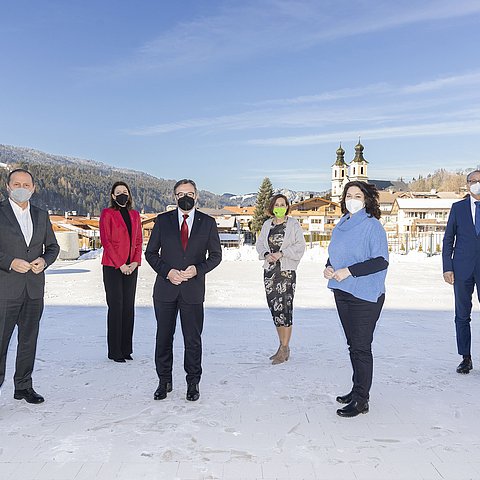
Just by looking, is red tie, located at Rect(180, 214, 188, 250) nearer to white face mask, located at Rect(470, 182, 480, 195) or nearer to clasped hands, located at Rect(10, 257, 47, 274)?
clasped hands, located at Rect(10, 257, 47, 274)

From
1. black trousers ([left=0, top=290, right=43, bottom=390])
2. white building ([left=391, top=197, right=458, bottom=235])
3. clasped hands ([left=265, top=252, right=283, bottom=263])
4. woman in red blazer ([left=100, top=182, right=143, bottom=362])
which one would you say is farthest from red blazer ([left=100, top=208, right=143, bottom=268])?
white building ([left=391, top=197, right=458, bottom=235])

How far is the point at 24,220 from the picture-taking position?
3977 millimetres

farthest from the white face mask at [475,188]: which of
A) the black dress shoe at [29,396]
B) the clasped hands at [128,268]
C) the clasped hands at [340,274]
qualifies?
the black dress shoe at [29,396]

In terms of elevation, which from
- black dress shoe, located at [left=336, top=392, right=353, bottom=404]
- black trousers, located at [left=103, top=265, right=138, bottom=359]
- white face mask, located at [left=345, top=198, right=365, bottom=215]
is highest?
white face mask, located at [left=345, top=198, right=365, bottom=215]

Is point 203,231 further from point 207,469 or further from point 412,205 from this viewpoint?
point 412,205

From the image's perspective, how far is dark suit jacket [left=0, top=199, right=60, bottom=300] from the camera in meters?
3.84

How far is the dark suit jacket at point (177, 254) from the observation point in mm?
4070

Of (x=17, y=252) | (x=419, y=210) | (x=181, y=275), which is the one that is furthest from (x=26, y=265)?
(x=419, y=210)

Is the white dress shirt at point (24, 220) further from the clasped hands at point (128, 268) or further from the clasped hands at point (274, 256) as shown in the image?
the clasped hands at point (274, 256)

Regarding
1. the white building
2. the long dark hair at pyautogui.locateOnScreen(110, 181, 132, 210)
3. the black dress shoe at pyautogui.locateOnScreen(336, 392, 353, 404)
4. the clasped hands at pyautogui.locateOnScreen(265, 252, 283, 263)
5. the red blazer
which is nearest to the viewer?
the black dress shoe at pyautogui.locateOnScreen(336, 392, 353, 404)

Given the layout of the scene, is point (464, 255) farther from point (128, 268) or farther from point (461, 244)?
point (128, 268)

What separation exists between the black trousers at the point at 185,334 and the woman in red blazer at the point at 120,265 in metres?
1.19

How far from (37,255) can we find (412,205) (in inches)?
2809

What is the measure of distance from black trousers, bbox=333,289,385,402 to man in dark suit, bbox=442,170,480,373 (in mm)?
1396
